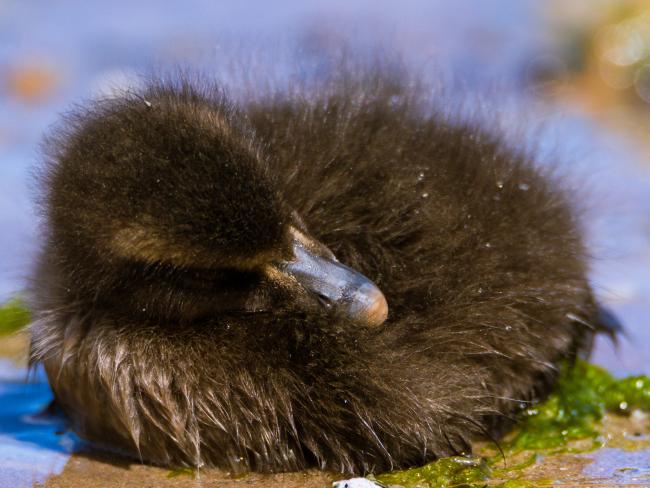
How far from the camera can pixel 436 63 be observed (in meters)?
4.09

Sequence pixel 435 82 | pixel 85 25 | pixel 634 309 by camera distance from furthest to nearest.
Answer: pixel 85 25
pixel 634 309
pixel 435 82

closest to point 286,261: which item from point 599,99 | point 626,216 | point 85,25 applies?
point 626,216

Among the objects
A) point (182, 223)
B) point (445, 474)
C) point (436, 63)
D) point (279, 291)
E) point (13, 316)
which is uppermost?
point (436, 63)

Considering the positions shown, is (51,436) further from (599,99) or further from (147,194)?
(599,99)

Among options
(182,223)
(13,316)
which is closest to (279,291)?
(182,223)

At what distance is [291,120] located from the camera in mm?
3238

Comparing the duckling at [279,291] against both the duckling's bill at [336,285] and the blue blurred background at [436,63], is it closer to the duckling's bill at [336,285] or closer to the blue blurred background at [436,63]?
the duckling's bill at [336,285]

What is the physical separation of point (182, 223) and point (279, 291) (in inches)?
13.4

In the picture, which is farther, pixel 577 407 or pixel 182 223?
pixel 577 407

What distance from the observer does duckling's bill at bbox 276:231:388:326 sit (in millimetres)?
2713

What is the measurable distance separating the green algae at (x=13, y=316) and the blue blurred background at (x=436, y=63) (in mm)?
79

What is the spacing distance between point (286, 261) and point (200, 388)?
0.41 m

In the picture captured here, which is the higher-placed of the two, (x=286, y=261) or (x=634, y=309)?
(x=286, y=261)

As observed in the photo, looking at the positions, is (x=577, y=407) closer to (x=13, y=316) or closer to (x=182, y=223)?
(x=182, y=223)
